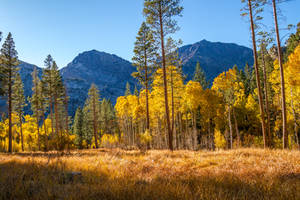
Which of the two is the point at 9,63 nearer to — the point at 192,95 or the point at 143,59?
the point at 143,59

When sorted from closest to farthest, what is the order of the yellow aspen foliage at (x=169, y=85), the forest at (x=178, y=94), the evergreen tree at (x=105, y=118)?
1. the forest at (x=178, y=94)
2. the yellow aspen foliage at (x=169, y=85)
3. the evergreen tree at (x=105, y=118)

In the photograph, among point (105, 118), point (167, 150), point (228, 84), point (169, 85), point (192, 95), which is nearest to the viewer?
point (167, 150)

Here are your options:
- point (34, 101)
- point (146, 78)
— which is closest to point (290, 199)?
point (146, 78)

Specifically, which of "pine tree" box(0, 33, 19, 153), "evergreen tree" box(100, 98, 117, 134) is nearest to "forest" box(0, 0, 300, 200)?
"pine tree" box(0, 33, 19, 153)

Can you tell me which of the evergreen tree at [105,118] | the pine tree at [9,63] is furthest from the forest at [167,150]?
the evergreen tree at [105,118]

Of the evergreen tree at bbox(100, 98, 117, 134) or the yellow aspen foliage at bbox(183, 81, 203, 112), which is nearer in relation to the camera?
Result: the yellow aspen foliage at bbox(183, 81, 203, 112)

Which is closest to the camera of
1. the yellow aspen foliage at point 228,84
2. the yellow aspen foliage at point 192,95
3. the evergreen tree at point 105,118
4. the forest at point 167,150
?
the forest at point 167,150

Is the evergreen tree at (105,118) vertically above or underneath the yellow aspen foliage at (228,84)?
underneath

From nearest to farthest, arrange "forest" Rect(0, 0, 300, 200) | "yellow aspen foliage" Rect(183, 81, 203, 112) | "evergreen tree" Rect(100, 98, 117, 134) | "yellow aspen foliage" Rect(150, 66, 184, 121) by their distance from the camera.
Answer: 1. "forest" Rect(0, 0, 300, 200)
2. "yellow aspen foliage" Rect(150, 66, 184, 121)
3. "yellow aspen foliage" Rect(183, 81, 203, 112)
4. "evergreen tree" Rect(100, 98, 117, 134)

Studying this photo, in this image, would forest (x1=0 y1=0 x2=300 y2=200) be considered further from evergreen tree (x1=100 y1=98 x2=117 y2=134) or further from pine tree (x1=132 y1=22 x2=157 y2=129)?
evergreen tree (x1=100 y1=98 x2=117 y2=134)

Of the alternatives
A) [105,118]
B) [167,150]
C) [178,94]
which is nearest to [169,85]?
Result: [178,94]

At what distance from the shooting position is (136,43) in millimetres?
18797

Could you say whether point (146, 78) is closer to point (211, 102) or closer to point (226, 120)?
point (211, 102)

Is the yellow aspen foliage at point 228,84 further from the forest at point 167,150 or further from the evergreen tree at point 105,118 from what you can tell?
the evergreen tree at point 105,118
